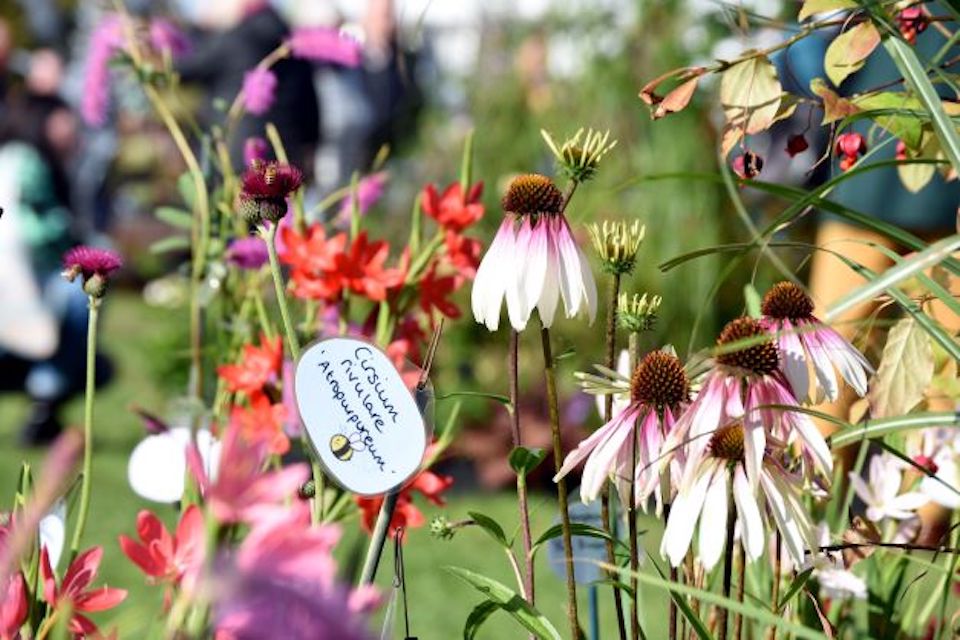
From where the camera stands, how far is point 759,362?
2.88ft

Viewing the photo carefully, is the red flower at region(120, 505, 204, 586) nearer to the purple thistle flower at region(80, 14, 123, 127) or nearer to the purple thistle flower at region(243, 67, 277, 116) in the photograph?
the purple thistle flower at region(243, 67, 277, 116)

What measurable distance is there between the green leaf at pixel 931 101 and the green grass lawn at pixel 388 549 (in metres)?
0.41

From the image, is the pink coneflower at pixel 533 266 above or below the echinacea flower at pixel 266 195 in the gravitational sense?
below

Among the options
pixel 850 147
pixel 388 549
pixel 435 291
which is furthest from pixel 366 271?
pixel 388 549

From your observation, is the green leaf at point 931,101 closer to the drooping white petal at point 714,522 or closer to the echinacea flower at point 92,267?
the drooping white petal at point 714,522

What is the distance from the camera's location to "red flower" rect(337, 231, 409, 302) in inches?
51.5

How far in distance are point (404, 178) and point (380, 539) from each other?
176 inches

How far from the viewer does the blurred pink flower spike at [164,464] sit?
122 centimetres

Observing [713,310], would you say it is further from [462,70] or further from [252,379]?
[252,379]

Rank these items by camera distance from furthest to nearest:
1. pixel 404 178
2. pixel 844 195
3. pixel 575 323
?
pixel 404 178 < pixel 575 323 < pixel 844 195

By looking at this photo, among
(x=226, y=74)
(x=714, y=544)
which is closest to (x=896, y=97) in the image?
(x=714, y=544)

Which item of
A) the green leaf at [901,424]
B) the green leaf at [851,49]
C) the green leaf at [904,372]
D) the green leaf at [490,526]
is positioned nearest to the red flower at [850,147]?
the green leaf at [851,49]

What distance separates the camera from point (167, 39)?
174 cm

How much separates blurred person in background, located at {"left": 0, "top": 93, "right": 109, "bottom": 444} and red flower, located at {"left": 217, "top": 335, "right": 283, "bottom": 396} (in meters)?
3.18
